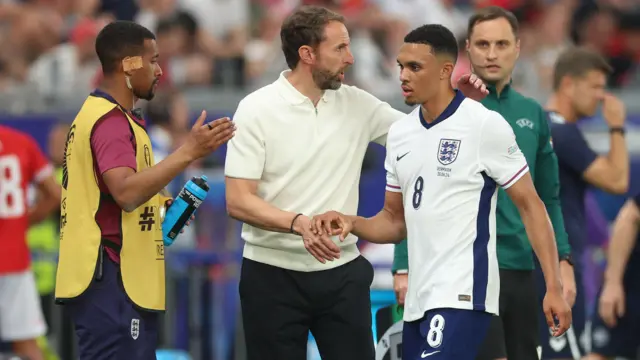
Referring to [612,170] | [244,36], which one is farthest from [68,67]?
[612,170]

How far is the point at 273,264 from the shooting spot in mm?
7246

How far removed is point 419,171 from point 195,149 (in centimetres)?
113

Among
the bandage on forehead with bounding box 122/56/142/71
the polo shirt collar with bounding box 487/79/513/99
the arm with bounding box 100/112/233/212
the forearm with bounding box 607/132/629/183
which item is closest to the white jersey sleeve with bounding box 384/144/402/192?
the arm with bounding box 100/112/233/212

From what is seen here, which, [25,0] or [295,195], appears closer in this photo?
[295,195]

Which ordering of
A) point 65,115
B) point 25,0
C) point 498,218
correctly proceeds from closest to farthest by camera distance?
point 498,218, point 65,115, point 25,0

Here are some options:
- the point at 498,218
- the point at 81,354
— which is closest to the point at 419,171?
the point at 498,218

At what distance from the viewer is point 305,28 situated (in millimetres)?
7246

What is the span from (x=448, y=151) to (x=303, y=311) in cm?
123

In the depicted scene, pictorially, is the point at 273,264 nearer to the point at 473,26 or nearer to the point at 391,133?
the point at 391,133

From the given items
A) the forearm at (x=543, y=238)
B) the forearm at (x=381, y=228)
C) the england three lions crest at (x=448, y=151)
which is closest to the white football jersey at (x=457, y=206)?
the england three lions crest at (x=448, y=151)

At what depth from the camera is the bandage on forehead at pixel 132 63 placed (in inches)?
274

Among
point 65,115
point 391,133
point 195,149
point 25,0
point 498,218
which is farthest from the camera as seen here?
point 25,0

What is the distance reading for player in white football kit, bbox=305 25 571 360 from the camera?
6.65 meters

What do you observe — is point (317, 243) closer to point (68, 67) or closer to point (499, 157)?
point (499, 157)
